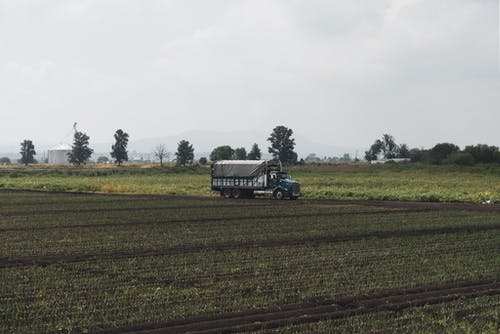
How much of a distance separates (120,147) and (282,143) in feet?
158

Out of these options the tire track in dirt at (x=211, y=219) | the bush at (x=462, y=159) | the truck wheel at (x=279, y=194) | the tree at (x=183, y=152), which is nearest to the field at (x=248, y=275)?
the tire track in dirt at (x=211, y=219)

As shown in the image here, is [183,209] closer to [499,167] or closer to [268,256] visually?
[268,256]

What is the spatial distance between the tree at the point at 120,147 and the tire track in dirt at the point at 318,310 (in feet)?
551

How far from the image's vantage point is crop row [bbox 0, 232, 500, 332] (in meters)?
12.9

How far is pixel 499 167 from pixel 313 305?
293ft

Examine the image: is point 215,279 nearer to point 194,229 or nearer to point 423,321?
point 423,321

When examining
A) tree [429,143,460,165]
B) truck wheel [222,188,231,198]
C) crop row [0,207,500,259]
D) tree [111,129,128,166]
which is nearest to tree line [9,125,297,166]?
tree [111,129,128,166]

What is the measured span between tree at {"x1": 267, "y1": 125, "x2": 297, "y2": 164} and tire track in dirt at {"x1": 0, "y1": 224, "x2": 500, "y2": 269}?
137m

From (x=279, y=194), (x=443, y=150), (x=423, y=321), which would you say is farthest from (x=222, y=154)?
(x=423, y=321)

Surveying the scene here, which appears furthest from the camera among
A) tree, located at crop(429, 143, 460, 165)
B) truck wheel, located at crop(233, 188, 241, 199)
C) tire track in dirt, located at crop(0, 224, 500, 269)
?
tree, located at crop(429, 143, 460, 165)

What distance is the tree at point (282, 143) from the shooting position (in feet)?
543

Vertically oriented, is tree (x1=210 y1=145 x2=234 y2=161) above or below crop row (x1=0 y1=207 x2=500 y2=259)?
above

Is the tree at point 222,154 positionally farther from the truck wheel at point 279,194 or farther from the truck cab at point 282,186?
the truck wheel at point 279,194

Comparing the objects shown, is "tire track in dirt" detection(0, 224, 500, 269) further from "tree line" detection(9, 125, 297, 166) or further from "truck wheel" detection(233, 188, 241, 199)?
"tree line" detection(9, 125, 297, 166)
